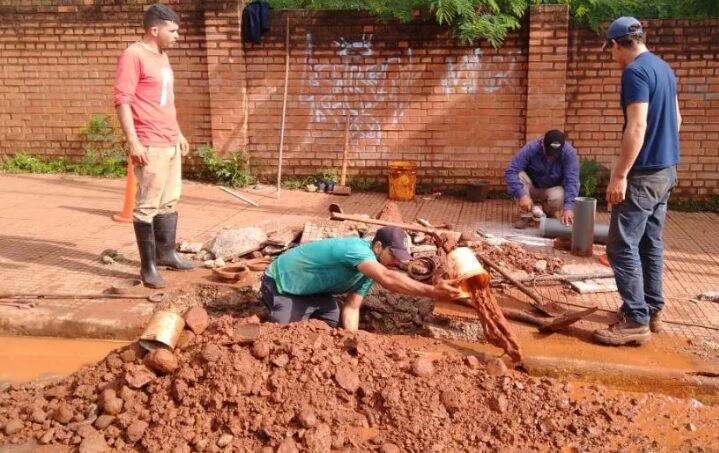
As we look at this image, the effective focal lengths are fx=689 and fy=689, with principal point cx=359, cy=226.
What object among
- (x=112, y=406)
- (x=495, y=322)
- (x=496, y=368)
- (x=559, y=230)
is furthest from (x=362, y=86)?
(x=112, y=406)

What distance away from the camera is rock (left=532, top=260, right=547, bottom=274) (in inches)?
226

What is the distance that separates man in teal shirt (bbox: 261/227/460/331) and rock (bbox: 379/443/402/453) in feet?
3.15

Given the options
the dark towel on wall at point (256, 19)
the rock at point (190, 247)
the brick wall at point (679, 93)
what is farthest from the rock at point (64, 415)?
the brick wall at point (679, 93)

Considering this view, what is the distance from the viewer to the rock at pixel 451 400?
3656mm

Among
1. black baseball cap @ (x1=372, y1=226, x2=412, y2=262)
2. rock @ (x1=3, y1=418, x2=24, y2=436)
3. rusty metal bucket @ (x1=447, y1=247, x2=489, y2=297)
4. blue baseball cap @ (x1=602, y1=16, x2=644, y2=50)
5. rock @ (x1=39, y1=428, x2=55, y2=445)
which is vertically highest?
blue baseball cap @ (x1=602, y1=16, x2=644, y2=50)

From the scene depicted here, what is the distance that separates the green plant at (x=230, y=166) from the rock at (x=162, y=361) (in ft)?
19.0

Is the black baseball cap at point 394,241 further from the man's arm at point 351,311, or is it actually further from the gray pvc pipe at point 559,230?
the gray pvc pipe at point 559,230

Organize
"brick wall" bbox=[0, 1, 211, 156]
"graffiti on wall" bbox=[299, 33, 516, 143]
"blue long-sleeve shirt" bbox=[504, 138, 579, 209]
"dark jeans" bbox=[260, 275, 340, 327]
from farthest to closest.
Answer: "brick wall" bbox=[0, 1, 211, 156], "graffiti on wall" bbox=[299, 33, 516, 143], "blue long-sleeve shirt" bbox=[504, 138, 579, 209], "dark jeans" bbox=[260, 275, 340, 327]

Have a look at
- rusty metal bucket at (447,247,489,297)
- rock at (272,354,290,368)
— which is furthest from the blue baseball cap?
rock at (272,354,290,368)

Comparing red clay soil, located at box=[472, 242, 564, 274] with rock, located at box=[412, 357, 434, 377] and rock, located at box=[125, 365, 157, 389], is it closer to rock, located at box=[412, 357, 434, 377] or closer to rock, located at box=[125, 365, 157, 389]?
rock, located at box=[412, 357, 434, 377]

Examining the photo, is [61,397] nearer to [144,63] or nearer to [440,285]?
[440,285]

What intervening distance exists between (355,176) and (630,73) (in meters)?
5.59

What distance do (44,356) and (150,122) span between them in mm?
1927

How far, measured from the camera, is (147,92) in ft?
17.7
